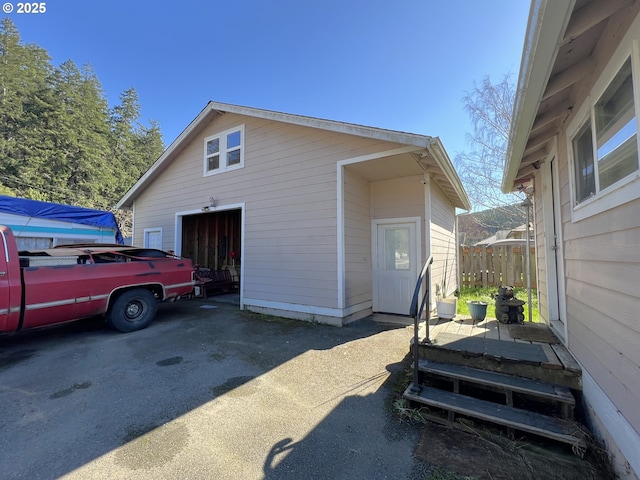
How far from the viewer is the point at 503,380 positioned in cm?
259

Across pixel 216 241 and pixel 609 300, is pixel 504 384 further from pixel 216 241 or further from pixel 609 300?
pixel 216 241

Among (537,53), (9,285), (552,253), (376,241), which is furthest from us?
(376,241)

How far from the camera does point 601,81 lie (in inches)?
79.5

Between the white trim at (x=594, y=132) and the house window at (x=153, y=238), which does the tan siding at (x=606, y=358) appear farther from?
the house window at (x=153, y=238)

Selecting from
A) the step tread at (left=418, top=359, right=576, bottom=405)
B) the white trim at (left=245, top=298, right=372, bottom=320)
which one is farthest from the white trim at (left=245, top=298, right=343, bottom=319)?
the step tread at (left=418, top=359, right=576, bottom=405)

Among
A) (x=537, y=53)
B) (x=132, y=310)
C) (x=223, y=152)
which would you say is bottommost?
(x=132, y=310)

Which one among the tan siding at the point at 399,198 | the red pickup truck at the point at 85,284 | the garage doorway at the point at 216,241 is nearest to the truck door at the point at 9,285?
the red pickup truck at the point at 85,284

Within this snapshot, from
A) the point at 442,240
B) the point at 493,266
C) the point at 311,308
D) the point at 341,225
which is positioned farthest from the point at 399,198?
the point at 493,266

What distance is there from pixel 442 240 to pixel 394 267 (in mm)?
2051

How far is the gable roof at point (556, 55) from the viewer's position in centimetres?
156

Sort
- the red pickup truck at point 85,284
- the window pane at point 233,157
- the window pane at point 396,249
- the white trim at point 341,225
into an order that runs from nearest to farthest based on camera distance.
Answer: the red pickup truck at point 85,284
the white trim at point 341,225
the window pane at point 396,249
the window pane at point 233,157

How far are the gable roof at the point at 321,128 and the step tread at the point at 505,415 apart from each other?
3.74 meters

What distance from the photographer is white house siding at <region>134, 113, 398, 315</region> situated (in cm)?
586

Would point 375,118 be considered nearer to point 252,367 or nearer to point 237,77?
point 237,77
